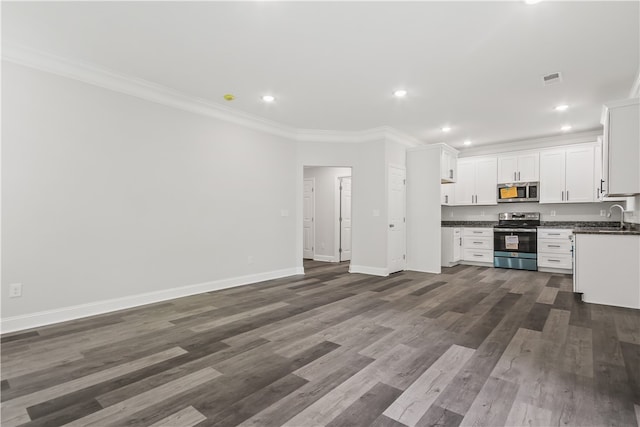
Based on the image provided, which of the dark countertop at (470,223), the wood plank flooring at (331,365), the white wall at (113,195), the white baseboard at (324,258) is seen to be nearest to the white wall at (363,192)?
the white wall at (113,195)

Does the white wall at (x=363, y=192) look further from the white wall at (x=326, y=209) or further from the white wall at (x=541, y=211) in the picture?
the white wall at (x=541, y=211)

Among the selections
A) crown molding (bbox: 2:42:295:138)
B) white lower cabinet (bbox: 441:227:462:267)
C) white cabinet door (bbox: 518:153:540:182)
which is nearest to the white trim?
white lower cabinet (bbox: 441:227:462:267)

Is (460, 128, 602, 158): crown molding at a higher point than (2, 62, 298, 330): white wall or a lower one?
higher

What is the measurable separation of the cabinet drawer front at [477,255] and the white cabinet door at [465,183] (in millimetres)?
1123

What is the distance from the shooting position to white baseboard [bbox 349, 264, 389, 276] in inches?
229

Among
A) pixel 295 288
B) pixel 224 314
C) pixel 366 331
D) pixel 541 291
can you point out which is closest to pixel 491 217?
pixel 541 291

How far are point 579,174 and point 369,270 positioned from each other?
4.45m

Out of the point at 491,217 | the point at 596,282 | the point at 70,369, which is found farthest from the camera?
the point at 491,217

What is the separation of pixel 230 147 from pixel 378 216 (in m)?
2.92

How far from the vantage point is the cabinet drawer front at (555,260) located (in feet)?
19.5

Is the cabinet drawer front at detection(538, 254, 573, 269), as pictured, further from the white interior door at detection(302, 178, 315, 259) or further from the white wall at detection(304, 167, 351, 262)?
the white interior door at detection(302, 178, 315, 259)

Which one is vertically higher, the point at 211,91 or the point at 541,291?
the point at 211,91

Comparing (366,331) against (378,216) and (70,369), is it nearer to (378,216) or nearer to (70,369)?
(70,369)

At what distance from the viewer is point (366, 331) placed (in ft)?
9.86
